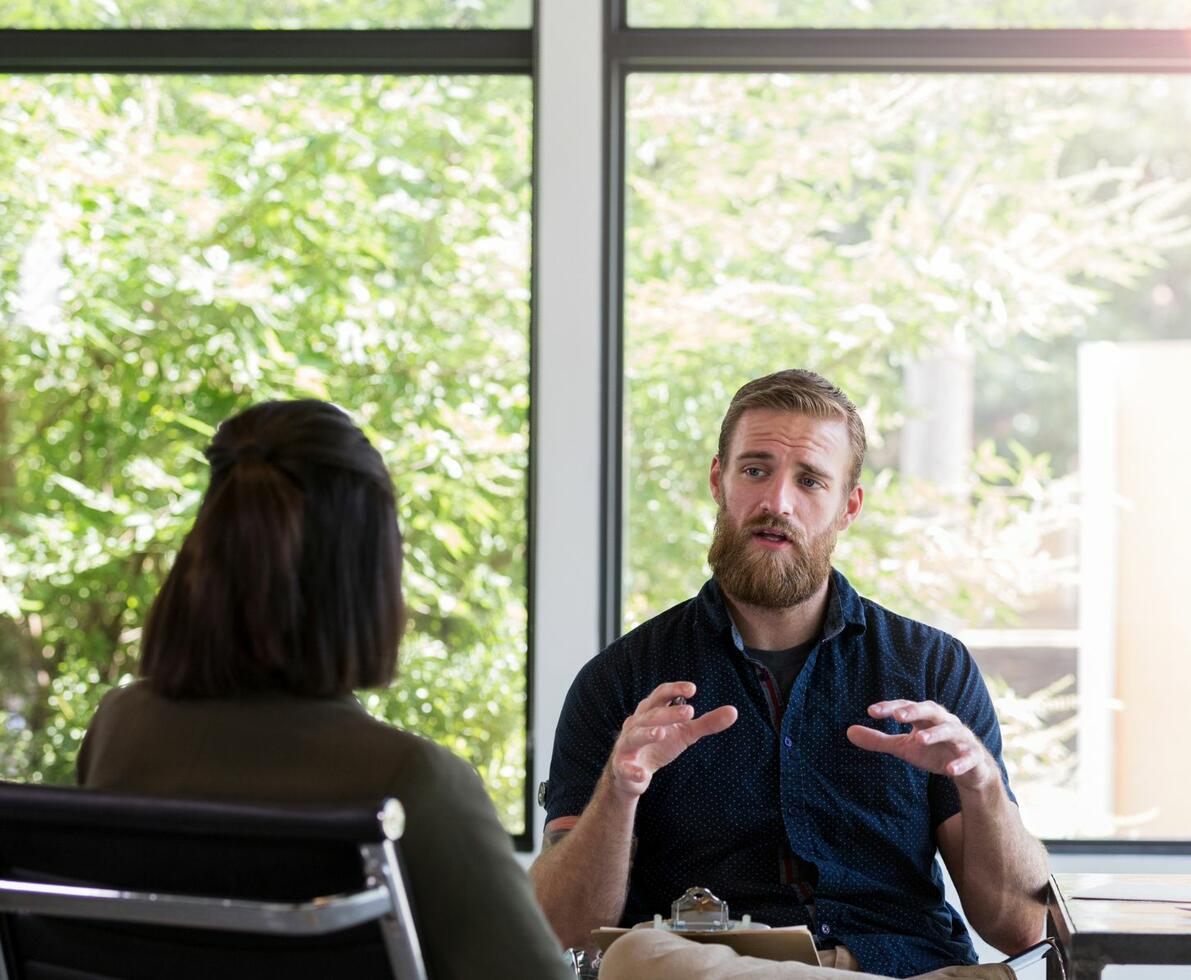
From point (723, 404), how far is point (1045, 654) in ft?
2.93

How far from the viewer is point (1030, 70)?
3.29 metres

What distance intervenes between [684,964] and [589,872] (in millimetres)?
360

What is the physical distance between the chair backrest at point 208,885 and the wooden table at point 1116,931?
2.58ft

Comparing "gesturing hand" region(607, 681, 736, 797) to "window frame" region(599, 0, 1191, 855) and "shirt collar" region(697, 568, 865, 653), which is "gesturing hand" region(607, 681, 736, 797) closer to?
"shirt collar" region(697, 568, 865, 653)

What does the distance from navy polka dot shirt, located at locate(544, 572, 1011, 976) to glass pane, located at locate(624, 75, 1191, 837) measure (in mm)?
1138

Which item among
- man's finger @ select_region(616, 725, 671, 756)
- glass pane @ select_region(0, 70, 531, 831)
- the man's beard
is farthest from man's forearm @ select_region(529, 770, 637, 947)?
glass pane @ select_region(0, 70, 531, 831)

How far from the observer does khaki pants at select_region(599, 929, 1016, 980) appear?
5.39 feet

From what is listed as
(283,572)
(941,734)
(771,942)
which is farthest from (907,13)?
(283,572)

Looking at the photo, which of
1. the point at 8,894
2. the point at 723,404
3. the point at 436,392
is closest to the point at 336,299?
the point at 436,392

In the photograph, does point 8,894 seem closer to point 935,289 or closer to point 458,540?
point 458,540

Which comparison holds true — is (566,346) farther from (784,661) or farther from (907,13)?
(784,661)

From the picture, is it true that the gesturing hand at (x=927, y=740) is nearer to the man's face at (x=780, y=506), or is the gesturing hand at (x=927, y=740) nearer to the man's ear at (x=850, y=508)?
the man's face at (x=780, y=506)

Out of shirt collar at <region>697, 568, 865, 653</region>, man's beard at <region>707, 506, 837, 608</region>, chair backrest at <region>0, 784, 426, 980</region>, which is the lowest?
chair backrest at <region>0, 784, 426, 980</region>

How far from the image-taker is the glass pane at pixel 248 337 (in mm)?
3365
